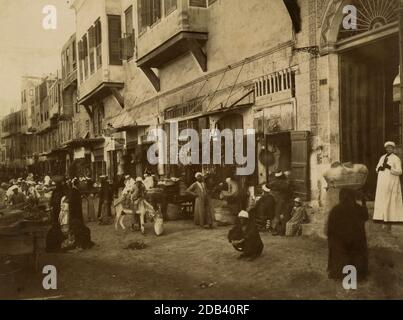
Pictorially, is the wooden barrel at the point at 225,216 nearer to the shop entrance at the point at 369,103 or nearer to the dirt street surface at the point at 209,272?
the dirt street surface at the point at 209,272

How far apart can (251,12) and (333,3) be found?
1.56 meters

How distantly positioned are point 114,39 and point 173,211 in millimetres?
6109

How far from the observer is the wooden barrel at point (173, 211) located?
6600 mm

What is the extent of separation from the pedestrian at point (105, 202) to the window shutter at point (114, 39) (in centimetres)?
455

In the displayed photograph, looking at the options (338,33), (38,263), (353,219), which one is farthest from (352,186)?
(38,263)

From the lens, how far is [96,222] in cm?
621

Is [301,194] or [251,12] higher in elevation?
[251,12]

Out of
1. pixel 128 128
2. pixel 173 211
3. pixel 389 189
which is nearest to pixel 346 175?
pixel 389 189

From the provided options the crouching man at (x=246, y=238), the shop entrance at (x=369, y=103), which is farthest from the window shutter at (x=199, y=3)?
the crouching man at (x=246, y=238)

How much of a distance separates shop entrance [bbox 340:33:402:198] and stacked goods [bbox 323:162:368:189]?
229 mm

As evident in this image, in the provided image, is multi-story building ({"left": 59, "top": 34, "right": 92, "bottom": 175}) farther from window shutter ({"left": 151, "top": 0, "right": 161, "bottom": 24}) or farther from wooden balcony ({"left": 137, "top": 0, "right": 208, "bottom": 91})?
window shutter ({"left": 151, "top": 0, "right": 161, "bottom": 24})

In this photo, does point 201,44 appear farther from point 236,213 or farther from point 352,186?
point 352,186

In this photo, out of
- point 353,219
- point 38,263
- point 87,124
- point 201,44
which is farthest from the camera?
point 87,124

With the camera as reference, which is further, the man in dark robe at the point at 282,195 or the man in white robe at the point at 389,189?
the man in dark robe at the point at 282,195
